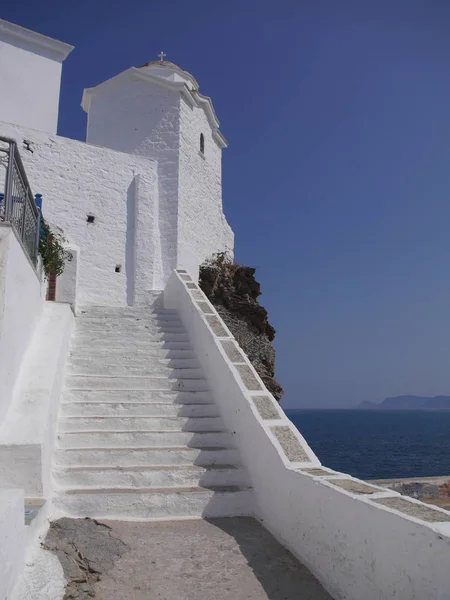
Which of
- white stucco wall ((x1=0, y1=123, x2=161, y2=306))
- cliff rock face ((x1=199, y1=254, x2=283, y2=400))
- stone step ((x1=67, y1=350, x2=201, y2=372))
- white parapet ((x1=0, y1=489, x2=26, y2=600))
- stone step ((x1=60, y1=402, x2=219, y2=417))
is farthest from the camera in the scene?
cliff rock face ((x1=199, y1=254, x2=283, y2=400))

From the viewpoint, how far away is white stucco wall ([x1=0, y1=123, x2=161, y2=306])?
40.6 feet

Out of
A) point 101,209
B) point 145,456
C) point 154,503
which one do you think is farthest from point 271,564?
point 101,209

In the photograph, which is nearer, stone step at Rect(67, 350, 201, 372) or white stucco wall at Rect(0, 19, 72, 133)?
stone step at Rect(67, 350, 201, 372)

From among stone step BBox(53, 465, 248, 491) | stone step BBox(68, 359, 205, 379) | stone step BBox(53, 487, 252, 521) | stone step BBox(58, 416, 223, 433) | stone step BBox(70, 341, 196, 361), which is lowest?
stone step BBox(53, 487, 252, 521)

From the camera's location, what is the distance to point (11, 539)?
3.45 metres

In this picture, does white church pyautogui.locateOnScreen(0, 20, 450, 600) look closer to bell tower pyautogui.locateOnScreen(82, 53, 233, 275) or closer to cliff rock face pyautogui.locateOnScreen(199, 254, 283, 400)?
bell tower pyautogui.locateOnScreen(82, 53, 233, 275)

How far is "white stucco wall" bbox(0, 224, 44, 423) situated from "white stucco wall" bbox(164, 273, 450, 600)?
2.54m

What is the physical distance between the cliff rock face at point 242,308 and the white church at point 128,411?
220 cm

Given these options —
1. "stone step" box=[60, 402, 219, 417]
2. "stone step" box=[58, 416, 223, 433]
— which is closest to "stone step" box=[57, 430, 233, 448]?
"stone step" box=[58, 416, 223, 433]

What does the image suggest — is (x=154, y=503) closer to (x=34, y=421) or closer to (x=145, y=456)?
(x=145, y=456)

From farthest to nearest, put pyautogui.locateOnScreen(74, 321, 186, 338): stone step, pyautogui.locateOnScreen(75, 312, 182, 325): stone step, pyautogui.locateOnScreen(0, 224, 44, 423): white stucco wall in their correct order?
pyautogui.locateOnScreen(75, 312, 182, 325): stone step, pyautogui.locateOnScreen(74, 321, 186, 338): stone step, pyautogui.locateOnScreen(0, 224, 44, 423): white stucco wall

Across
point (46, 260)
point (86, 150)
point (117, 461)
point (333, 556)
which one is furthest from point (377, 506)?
point (86, 150)

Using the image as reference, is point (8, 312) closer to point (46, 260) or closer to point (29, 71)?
point (46, 260)

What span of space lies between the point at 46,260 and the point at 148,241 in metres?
5.65
